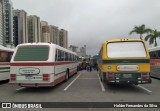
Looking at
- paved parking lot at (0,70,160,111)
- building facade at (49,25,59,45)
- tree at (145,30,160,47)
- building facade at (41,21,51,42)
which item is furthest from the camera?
building facade at (49,25,59,45)

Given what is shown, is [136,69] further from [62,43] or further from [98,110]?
[62,43]

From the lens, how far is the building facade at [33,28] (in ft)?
229

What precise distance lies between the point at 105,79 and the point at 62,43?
74814mm

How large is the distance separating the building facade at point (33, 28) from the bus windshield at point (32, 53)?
6017 centimetres

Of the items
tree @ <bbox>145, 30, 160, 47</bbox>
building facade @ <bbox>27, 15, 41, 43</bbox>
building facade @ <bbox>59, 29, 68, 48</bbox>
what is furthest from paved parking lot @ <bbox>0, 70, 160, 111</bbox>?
building facade @ <bbox>59, 29, 68, 48</bbox>

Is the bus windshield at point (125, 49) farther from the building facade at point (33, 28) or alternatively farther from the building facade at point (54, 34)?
the building facade at point (54, 34)

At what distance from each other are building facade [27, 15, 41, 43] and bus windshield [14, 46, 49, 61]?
6017 centimetres

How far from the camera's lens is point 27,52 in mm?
9977

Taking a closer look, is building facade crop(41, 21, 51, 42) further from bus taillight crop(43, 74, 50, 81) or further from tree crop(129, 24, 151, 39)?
bus taillight crop(43, 74, 50, 81)

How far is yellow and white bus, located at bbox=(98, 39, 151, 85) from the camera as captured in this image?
9.49 meters

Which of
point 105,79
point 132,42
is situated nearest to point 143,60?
point 132,42

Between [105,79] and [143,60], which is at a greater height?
[143,60]

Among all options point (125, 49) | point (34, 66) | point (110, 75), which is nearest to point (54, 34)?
point (34, 66)

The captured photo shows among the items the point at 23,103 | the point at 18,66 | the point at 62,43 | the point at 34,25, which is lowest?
the point at 23,103
